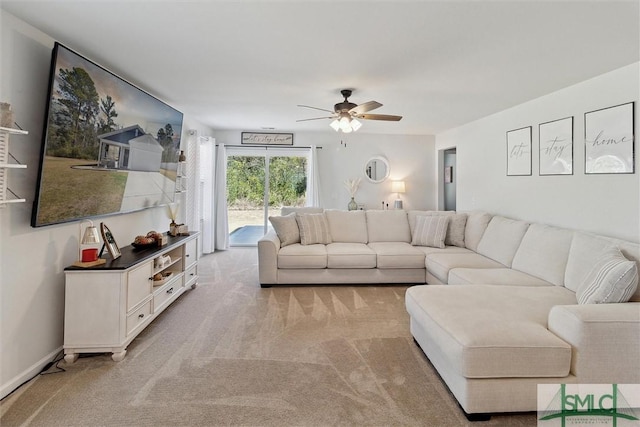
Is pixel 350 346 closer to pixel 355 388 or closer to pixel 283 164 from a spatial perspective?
pixel 355 388

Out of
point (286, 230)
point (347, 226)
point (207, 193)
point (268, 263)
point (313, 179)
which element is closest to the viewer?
point (268, 263)

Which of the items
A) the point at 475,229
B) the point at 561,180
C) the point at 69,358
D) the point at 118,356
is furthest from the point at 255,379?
the point at 561,180

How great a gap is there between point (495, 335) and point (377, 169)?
523 centimetres

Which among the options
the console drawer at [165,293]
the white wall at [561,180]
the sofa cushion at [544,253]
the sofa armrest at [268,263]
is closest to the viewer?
the white wall at [561,180]

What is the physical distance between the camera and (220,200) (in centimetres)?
643

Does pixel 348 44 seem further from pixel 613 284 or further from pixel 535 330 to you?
pixel 613 284

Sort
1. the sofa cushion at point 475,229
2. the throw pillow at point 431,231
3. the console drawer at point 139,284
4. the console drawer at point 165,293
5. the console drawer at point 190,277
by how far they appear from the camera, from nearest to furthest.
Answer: the console drawer at point 139,284
the console drawer at point 165,293
the console drawer at point 190,277
the sofa cushion at point 475,229
the throw pillow at point 431,231

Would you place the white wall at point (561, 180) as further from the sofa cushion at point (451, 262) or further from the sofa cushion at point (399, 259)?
the sofa cushion at point (399, 259)

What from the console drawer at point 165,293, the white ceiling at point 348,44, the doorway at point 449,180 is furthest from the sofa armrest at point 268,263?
the doorway at point 449,180

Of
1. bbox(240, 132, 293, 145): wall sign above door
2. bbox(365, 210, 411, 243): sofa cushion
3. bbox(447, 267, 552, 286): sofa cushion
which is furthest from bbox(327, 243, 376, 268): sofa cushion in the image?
bbox(240, 132, 293, 145): wall sign above door

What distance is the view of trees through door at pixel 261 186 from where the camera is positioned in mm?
6691

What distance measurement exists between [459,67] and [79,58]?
2987 mm

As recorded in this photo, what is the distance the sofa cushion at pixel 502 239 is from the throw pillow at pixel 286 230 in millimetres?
2430

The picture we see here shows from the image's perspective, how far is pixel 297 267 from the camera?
415 centimetres
